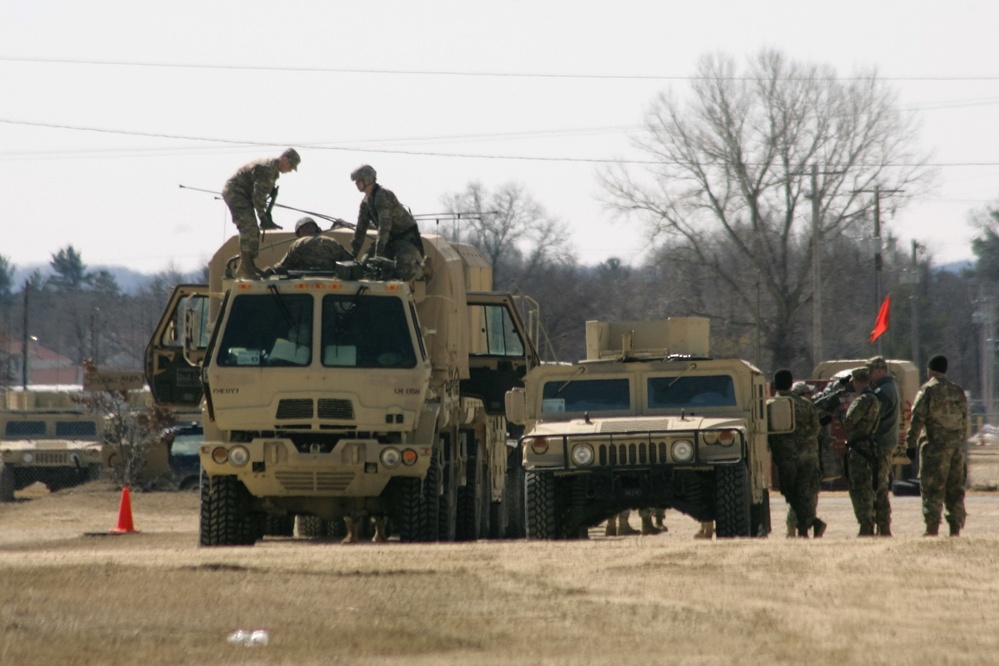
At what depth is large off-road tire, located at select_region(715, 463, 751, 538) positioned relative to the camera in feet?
46.7

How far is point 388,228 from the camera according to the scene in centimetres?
1520

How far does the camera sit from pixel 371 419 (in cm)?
1427

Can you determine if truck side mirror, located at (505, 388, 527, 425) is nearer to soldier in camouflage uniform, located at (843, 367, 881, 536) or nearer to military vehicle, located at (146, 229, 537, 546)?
military vehicle, located at (146, 229, 537, 546)

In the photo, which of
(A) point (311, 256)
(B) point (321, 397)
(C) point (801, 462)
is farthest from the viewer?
(C) point (801, 462)

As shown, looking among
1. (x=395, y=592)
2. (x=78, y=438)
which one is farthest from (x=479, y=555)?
(x=78, y=438)

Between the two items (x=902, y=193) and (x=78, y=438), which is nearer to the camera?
(x=78, y=438)

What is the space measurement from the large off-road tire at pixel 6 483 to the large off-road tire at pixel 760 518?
19060mm

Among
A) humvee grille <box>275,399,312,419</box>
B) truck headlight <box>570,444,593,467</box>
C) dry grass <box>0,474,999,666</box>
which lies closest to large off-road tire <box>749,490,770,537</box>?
truck headlight <box>570,444,593,467</box>

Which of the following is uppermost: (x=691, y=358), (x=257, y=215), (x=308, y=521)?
(x=257, y=215)

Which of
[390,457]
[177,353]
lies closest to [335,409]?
[390,457]

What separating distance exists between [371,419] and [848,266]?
42.7 metres

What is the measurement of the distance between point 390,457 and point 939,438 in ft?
15.3

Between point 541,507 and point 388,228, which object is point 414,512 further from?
point 388,228

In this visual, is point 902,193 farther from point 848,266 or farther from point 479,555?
point 479,555
